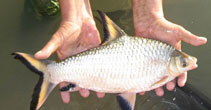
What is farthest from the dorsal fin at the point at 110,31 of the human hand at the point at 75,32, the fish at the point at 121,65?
the human hand at the point at 75,32

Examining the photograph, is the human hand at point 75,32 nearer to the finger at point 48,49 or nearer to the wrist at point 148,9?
the finger at point 48,49

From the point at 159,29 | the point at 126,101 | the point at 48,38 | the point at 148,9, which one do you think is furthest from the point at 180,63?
the point at 48,38

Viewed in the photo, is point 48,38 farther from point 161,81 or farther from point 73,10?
point 161,81

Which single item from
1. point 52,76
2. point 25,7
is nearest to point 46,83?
point 52,76

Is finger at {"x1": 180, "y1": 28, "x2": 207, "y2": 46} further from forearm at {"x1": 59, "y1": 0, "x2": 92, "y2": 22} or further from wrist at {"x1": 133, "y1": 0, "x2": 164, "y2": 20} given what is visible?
forearm at {"x1": 59, "y1": 0, "x2": 92, "y2": 22}

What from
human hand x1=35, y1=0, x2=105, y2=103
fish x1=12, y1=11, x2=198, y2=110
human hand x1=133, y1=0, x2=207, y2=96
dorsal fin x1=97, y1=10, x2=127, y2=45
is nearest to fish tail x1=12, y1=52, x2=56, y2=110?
fish x1=12, y1=11, x2=198, y2=110
